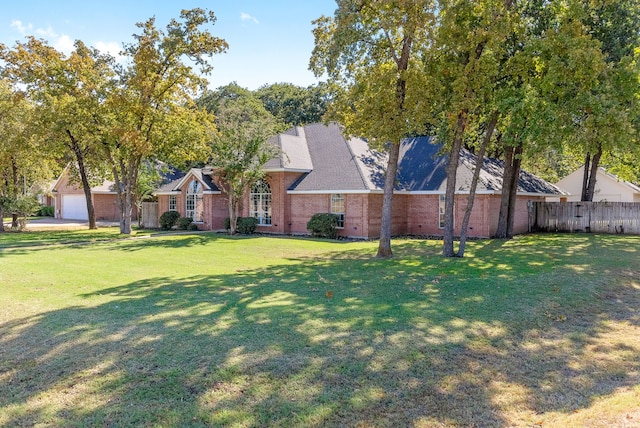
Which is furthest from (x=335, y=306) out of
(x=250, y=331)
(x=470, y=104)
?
(x=470, y=104)

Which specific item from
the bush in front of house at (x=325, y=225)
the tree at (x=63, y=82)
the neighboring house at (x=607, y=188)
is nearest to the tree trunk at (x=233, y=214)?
the bush in front of house at (x=325, y=225)

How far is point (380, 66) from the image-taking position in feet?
53.3

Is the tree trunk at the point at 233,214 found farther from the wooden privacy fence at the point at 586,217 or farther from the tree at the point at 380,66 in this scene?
the wooden privacy fence at the point at 586,217

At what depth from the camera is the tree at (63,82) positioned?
2452 cm

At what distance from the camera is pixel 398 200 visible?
989 inches

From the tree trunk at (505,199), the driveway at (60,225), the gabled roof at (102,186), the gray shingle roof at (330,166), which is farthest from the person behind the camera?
the gabled roof at (102,186)

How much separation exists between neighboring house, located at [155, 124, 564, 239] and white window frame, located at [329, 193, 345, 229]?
0.17 feet

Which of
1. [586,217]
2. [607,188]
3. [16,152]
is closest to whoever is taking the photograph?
[586,217]

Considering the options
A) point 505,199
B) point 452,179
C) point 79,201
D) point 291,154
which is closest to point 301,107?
point 79,201

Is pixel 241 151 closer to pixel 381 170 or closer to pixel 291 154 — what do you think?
pixel 291 154

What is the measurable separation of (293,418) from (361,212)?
19.5 m

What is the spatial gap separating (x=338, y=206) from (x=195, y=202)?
1072 cm

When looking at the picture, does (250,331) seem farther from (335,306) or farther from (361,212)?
(361,212)

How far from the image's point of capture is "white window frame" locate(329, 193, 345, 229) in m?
24.2
